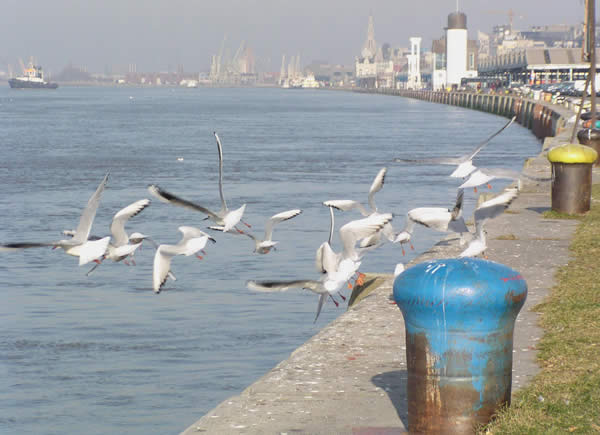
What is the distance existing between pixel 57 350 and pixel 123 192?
69.2 ft

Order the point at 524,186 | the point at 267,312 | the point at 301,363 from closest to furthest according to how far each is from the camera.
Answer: the point at 301,363
the point at 267,312
the point at 524,186

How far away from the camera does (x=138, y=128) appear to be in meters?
86.4

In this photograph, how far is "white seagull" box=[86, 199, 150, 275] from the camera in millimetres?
6633

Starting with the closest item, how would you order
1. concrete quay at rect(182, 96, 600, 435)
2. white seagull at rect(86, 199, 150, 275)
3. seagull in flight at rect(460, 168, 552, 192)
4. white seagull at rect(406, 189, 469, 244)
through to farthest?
white seagull at rect(86, 199, 150, 275), concrete quay at rect(182, 96, 600, 435), white seagull at rect(406, 189, 469, 244), seagull in flight at rect(460, 168, 552, 192)

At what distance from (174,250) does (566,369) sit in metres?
3.42

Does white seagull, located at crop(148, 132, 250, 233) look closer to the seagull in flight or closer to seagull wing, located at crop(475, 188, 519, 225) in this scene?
seagull wing, located at crop(475, 188, 519, 225)

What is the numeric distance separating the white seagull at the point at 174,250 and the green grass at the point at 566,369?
219 centimetres

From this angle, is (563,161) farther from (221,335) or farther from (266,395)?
(266,395)

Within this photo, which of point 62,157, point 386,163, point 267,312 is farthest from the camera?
point 62,157

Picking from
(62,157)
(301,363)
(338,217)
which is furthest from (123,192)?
(301,363)

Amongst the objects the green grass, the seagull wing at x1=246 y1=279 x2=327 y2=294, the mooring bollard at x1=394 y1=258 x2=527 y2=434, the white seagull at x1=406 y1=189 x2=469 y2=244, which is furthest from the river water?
the seagull wing at x1=246 y1=279 x2=327 y2=294

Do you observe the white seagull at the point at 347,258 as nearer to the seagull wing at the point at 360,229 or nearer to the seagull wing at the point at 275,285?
the seagull wing at the point at 360,229

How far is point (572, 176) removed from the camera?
1691cm

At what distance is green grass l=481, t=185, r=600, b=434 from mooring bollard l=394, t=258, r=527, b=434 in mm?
252
